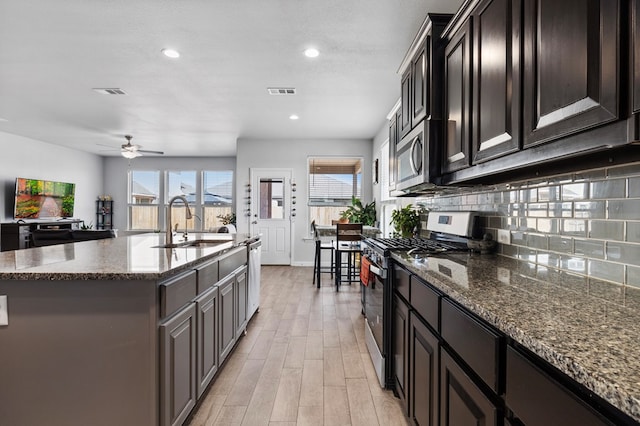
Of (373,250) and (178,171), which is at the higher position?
(178,171)

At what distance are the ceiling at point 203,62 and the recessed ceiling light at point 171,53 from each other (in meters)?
0.06

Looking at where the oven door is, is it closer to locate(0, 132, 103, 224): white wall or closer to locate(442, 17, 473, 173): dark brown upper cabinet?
locate(442, 17, 473, 173): dark brown upper cabinet

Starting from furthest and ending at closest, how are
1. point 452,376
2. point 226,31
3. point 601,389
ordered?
1. point 226,31
2. point 452,376
3. point 601,389

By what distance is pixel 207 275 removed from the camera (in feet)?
6.77

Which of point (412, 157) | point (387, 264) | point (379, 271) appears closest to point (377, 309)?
point (379, 271)

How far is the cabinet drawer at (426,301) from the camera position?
1.34 m

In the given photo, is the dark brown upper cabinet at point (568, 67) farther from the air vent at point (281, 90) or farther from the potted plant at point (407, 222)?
the air vent at point (281, 90)

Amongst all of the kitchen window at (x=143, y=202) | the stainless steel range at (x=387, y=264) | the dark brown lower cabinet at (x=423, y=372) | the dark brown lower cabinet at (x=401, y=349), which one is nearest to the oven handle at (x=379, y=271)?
the stainless steel range at (x=387, y=264)

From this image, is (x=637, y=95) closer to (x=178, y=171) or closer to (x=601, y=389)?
(x=601, y=389)

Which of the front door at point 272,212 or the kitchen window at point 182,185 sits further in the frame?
the kitchen window at point 182,185

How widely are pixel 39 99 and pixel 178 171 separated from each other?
16.2 feet

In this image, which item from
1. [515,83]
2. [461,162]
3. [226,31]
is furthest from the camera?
[226,31]

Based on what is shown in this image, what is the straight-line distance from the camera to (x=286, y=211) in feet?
23.1

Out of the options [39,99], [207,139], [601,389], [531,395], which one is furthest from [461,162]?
[207,139]
